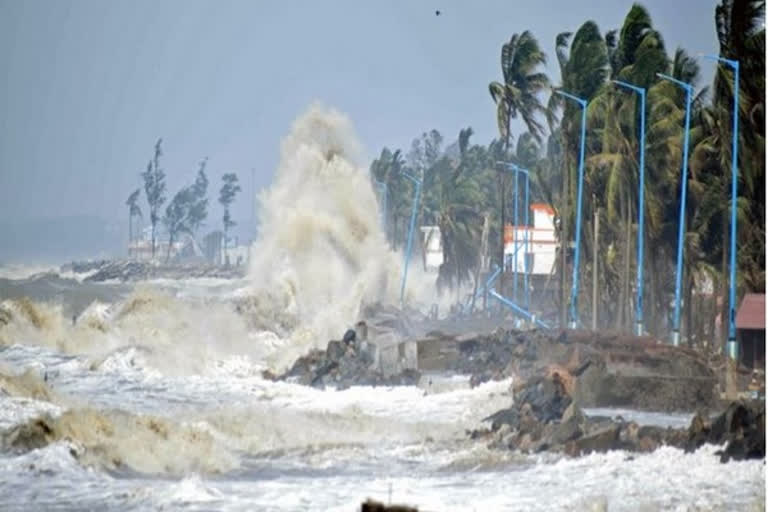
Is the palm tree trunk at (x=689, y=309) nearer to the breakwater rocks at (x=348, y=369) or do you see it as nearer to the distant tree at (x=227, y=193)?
the breakwater rocks at (x=348, y=369)

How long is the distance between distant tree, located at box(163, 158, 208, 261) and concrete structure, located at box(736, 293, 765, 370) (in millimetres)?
45951

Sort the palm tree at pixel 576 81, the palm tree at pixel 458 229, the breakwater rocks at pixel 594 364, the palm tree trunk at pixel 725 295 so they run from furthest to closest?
1. the palm tree at pixel 458 229
2. the palm tree at pixel 576 81
3. the palm tree trunk at pixel 725 295
4. the breakwater rocks at pixel 594 364

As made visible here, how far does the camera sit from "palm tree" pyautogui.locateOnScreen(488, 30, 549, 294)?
35969 millimetres

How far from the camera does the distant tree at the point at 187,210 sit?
6512 cm

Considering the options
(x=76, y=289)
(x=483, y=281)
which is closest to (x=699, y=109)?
(x=76, y=289)

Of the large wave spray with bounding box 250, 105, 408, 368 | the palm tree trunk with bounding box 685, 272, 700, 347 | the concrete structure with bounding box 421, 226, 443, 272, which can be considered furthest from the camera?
the concrete structure with bounding box 421, 226, 443, 272

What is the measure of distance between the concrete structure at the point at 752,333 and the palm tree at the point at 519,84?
684 inches

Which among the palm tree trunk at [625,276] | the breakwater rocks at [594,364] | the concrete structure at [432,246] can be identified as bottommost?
the breakwater rocks at [594,364]

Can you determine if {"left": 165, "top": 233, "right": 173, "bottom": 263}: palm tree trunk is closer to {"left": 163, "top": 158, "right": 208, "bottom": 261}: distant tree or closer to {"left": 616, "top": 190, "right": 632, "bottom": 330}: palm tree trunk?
{"left": 163, "top": 158, "right": 208, "bottom": 261}: distant tree

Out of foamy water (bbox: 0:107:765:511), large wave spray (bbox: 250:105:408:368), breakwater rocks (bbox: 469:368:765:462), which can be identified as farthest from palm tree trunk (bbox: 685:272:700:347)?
large wave spray (bbox: 250:105:408:368)

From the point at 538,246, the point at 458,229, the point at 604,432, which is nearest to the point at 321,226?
the point at 538,246

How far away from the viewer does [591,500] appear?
12.5 meters

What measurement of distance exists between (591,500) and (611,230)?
20532 mm

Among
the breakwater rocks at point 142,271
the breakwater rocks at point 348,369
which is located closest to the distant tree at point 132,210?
the breakwater rocks at point 142,271
